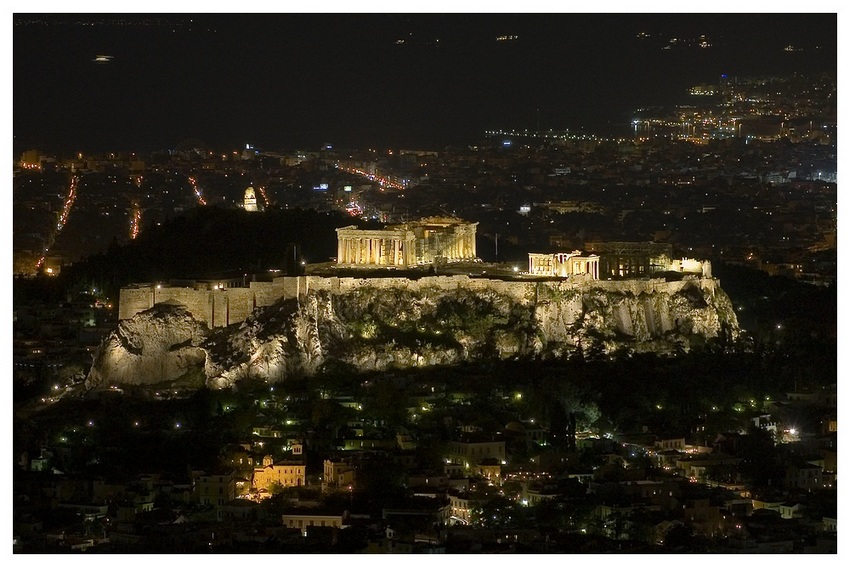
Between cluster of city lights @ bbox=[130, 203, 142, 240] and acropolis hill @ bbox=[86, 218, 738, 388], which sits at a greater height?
cluster of city lights @ bbox=[130, 203, 142, 240]

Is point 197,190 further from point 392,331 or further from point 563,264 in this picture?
point 392,331

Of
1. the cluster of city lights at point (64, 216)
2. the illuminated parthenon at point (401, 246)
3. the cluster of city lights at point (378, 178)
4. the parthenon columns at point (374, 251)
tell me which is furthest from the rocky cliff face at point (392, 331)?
the cluster of city lights at point (378, 178)

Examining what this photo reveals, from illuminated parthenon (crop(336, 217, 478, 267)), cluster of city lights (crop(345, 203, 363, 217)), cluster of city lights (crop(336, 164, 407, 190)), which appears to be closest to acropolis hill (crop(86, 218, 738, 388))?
illuminated parthenon (crop(336, 217, 478, 267))

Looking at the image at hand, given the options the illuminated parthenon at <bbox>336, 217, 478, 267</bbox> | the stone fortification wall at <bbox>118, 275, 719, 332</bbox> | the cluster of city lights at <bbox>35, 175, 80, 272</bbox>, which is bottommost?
the stone fortification wall at <bbox>118, 275, 719, 332</bbox>

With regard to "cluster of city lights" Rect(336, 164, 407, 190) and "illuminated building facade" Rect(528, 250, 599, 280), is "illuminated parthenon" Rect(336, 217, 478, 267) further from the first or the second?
"cluster of city lights" Rect(336, 164, 407, 190)

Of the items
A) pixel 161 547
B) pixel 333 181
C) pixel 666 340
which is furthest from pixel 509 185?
pixel 161 547

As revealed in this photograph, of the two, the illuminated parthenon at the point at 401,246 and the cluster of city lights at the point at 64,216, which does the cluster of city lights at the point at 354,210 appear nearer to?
the cluster of city lights at the point at 64,216

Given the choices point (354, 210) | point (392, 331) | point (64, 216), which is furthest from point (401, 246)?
point (64, 216)
